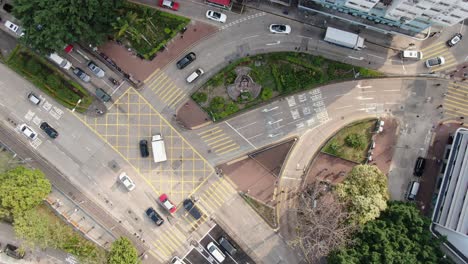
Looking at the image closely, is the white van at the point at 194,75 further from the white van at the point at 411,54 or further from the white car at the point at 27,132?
the white van at the point at 411,54

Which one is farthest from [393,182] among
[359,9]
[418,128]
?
[359,9]

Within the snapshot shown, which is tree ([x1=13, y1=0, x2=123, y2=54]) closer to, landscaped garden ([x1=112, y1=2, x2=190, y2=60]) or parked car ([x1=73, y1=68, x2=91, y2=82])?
landscaped garden ([x1=112, y1=2, x2=190, y2=60])

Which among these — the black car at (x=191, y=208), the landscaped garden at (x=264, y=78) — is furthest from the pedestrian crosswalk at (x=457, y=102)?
the black car at (x=191, y=208)

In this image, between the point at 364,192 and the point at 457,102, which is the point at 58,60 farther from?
the point at 457,102

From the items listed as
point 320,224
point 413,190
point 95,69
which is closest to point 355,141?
point 413,190

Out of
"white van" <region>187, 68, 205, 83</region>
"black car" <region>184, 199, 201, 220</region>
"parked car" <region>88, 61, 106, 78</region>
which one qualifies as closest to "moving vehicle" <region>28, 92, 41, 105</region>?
"parked car" <region>88, 61, 106, 78</region>

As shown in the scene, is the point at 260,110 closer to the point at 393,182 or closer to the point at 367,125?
the point at 367,125
